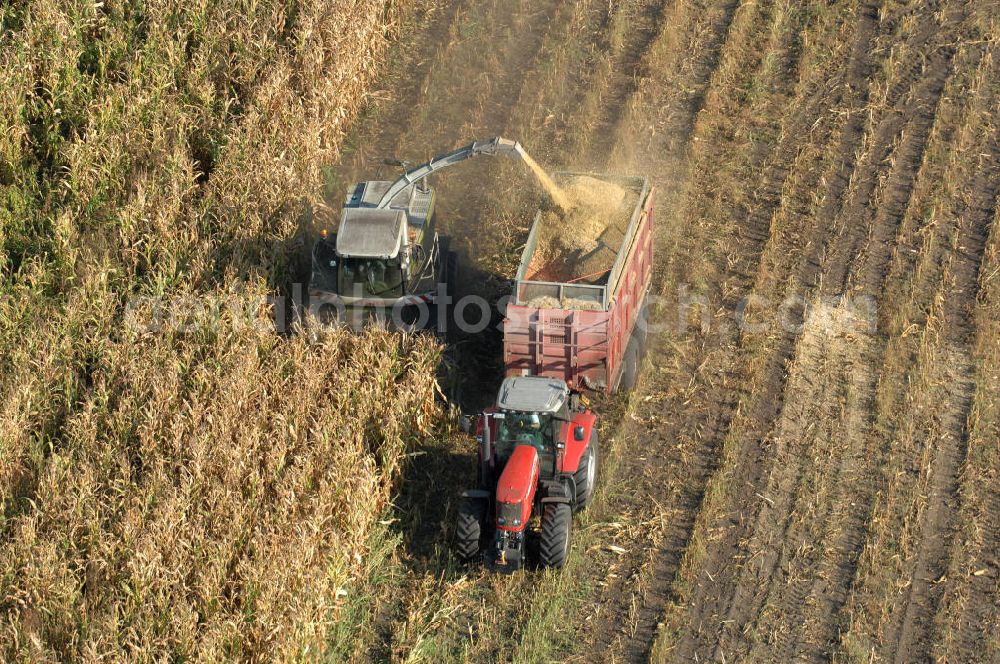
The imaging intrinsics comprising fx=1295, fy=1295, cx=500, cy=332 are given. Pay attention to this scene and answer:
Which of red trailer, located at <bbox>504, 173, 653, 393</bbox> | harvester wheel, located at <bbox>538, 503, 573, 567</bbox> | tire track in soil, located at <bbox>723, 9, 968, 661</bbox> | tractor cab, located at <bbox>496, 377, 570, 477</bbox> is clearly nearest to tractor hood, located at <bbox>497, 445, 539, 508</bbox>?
tractor cab, located at <bbox>496, 377, 570, 477</bbox>

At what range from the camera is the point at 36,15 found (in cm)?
2561

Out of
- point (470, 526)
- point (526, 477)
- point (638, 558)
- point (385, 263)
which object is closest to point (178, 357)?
point (385, 263)

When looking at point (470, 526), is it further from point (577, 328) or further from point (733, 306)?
point (733, 306)

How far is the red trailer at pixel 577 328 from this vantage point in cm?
1856

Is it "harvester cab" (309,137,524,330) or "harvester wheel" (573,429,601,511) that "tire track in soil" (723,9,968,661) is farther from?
"harvester cab" (309,137,524,330)

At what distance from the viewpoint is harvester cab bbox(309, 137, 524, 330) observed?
65.4ft

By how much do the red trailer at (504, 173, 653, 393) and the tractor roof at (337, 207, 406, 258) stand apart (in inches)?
80.1

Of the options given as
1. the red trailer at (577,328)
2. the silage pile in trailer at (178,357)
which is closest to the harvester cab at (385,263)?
the silage pile in trailer at (178,357)

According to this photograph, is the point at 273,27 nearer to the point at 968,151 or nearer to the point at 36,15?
the point at 36,15

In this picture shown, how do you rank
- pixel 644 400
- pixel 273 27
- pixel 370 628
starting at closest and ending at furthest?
pixel 370 628, pixel 644 400, pixel 273 27

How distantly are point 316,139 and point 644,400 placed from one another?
8.51 metres

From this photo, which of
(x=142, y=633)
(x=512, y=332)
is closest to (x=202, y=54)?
(x=512, y=332)

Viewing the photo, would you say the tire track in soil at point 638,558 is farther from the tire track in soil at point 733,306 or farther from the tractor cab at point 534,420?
the tractor cab at point 534,420

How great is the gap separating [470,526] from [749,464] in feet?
15.5
